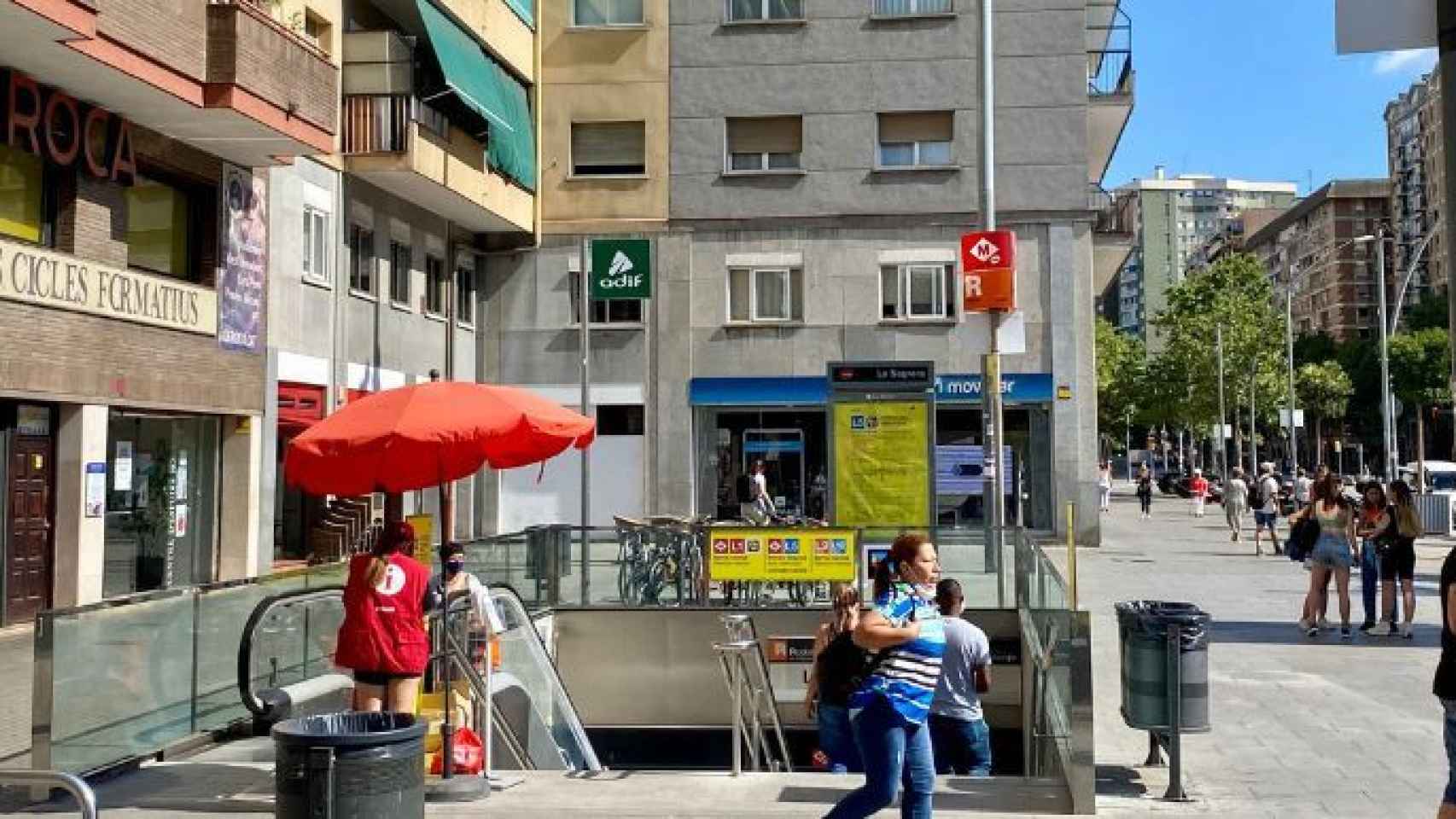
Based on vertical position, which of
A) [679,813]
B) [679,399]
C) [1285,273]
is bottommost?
[679,813]

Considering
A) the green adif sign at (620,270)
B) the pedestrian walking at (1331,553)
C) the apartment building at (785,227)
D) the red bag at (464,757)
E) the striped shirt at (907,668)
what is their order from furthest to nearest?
the apartment building at (785,227) < the green adif sign at (620,270) < the pedestrian walking at (1331,553) < the red bag at (464,757) < the striped shirt at (907,668)

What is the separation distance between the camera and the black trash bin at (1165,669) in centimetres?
823

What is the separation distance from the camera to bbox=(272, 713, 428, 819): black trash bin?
213 inches

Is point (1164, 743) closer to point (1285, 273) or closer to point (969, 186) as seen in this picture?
point (969, 186)

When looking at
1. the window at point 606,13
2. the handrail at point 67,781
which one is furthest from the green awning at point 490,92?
the handrail at point 67,781

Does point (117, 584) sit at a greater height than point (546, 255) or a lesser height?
lesser

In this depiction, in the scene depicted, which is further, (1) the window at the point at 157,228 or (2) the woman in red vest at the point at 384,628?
(1) the window at the point at 157,228

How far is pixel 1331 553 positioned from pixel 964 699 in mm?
7615

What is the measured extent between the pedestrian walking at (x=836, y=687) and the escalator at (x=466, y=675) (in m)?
1.70

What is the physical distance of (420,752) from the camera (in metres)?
5.66

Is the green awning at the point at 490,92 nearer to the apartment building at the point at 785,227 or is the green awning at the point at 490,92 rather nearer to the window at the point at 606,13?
the apartment building at the point at 785,227

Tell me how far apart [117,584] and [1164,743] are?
1434 cm

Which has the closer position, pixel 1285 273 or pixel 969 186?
pixel 969 186

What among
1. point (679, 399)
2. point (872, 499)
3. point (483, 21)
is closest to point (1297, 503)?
point (679, 399)
